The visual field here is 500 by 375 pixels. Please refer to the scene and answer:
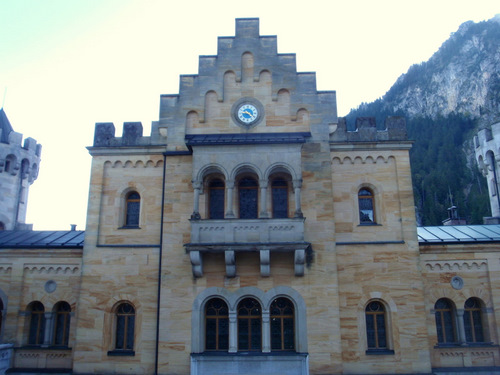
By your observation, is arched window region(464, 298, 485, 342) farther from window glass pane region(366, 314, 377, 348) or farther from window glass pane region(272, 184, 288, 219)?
window glass pane region(272, 184, 288, 219)

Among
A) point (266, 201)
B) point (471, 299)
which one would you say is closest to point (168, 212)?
point (266, 201)

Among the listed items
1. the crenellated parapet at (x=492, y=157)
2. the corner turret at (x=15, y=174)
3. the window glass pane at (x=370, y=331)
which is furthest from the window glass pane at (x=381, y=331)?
the corner turret at (x=15, y=174)

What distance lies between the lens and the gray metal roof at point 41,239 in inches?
762

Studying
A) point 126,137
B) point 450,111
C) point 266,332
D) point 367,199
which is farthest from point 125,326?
point 450,111

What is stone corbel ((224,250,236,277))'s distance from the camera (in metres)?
15.9

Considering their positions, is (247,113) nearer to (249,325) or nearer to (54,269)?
(249,325)

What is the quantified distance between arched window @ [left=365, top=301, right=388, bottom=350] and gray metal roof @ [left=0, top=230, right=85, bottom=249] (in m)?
13.3

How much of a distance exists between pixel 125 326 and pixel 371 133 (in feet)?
44.2

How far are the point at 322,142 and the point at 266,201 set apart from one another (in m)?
3.67

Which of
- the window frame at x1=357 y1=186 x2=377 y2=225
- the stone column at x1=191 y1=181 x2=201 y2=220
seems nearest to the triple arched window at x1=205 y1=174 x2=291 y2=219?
the stone column at x1=191 y1=181 x2=201 y2=220

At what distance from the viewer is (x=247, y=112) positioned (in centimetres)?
1822

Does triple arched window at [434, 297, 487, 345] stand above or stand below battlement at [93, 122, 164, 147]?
below

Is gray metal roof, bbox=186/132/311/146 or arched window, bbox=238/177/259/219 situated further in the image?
arched window, bbox=238/177/259/219

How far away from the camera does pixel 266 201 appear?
16797 mm
